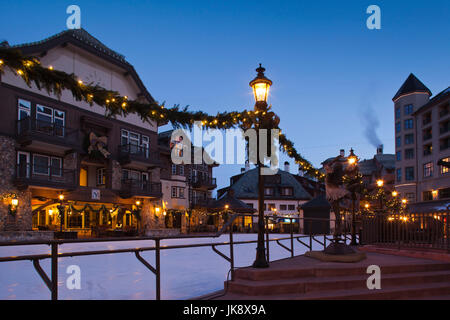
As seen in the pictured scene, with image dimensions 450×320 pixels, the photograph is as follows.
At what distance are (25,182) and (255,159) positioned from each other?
66.9ft

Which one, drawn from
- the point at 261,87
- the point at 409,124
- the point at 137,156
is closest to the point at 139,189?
the point at 137,156

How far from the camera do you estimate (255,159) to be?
26.0 ft

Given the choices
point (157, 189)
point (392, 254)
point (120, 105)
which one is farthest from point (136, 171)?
point (120, 105)

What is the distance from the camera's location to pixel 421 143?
171 ft

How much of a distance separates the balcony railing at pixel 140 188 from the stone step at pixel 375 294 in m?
26.0

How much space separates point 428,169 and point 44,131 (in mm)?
45783

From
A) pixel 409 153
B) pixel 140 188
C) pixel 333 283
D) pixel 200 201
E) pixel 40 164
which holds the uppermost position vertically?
pixel 409 153

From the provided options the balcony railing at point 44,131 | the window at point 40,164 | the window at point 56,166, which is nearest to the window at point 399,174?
the balcony railing at point 44,131

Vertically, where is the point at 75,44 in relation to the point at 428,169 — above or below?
above

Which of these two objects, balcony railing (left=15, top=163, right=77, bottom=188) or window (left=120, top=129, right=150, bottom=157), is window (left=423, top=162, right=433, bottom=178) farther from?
balcony railing (left=15, top=163, right=77, bottom=188)

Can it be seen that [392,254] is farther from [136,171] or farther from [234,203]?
[234,203]

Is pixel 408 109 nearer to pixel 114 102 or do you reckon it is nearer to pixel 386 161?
pixel 386 161

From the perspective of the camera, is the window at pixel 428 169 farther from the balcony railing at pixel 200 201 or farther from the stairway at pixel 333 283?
the stairway at pixel 333 283
